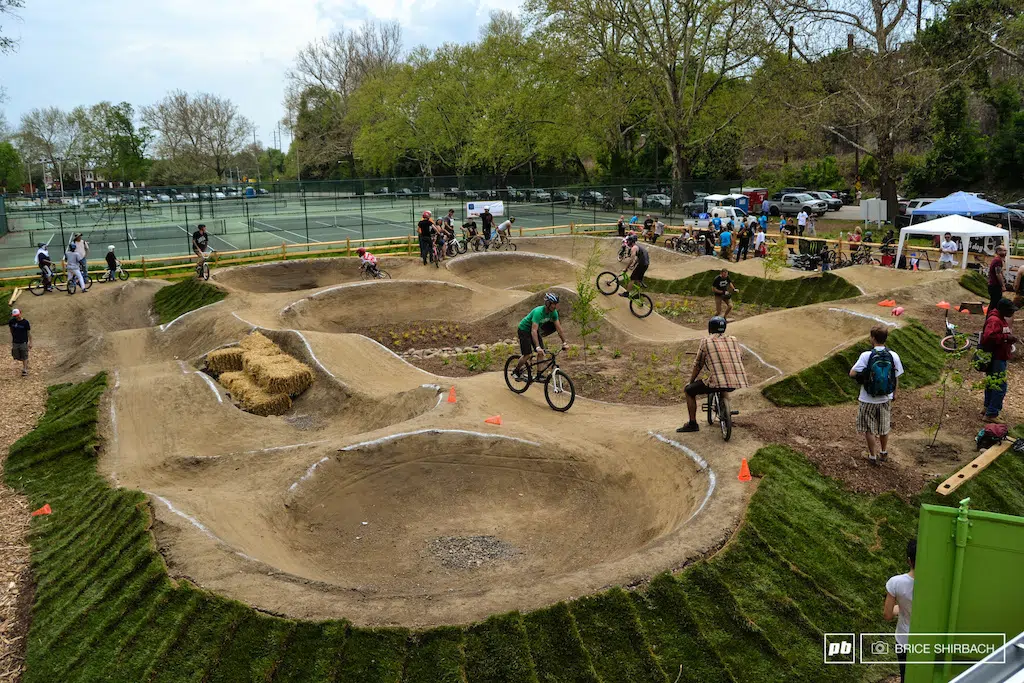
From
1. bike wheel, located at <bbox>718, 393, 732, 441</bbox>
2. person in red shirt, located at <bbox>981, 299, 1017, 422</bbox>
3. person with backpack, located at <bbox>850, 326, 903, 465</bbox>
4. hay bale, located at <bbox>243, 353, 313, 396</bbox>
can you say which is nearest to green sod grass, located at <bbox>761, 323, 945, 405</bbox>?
person in red shirt, located at <bbox>981, 299, 1017, 422</bbox>

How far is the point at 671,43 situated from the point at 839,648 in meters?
47.2

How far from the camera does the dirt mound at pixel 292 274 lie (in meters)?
28.4

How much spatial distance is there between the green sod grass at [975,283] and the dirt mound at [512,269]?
41.6 feet

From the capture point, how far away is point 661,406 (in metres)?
14.7

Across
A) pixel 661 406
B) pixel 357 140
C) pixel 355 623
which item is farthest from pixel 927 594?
pixel 357 140

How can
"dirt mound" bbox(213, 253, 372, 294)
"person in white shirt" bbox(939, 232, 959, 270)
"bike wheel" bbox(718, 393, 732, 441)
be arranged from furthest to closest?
"dirt mound" bbox(213, 253, 372, 294)
"person in white shirt" bbox(939, 232, 959, 270)
"bike wheel" bbox(718, 393, 732, 441)

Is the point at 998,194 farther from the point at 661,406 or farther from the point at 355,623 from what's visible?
the point at 355,623

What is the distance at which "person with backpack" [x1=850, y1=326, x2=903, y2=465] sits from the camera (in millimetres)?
9766

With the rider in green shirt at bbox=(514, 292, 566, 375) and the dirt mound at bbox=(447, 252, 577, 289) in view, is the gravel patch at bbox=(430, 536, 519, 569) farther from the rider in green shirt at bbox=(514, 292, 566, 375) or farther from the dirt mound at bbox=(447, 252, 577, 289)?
the dirt mound at bbox=(447, 252, 577, 289)

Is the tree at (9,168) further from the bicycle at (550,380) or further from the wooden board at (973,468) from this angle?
the wooden board at (973,468)

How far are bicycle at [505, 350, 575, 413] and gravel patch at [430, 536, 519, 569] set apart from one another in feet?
15.0

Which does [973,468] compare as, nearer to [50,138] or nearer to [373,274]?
[373,274]

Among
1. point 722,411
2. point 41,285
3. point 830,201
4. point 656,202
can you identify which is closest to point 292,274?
point 41,285

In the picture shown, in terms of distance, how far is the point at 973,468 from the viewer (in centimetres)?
1033
